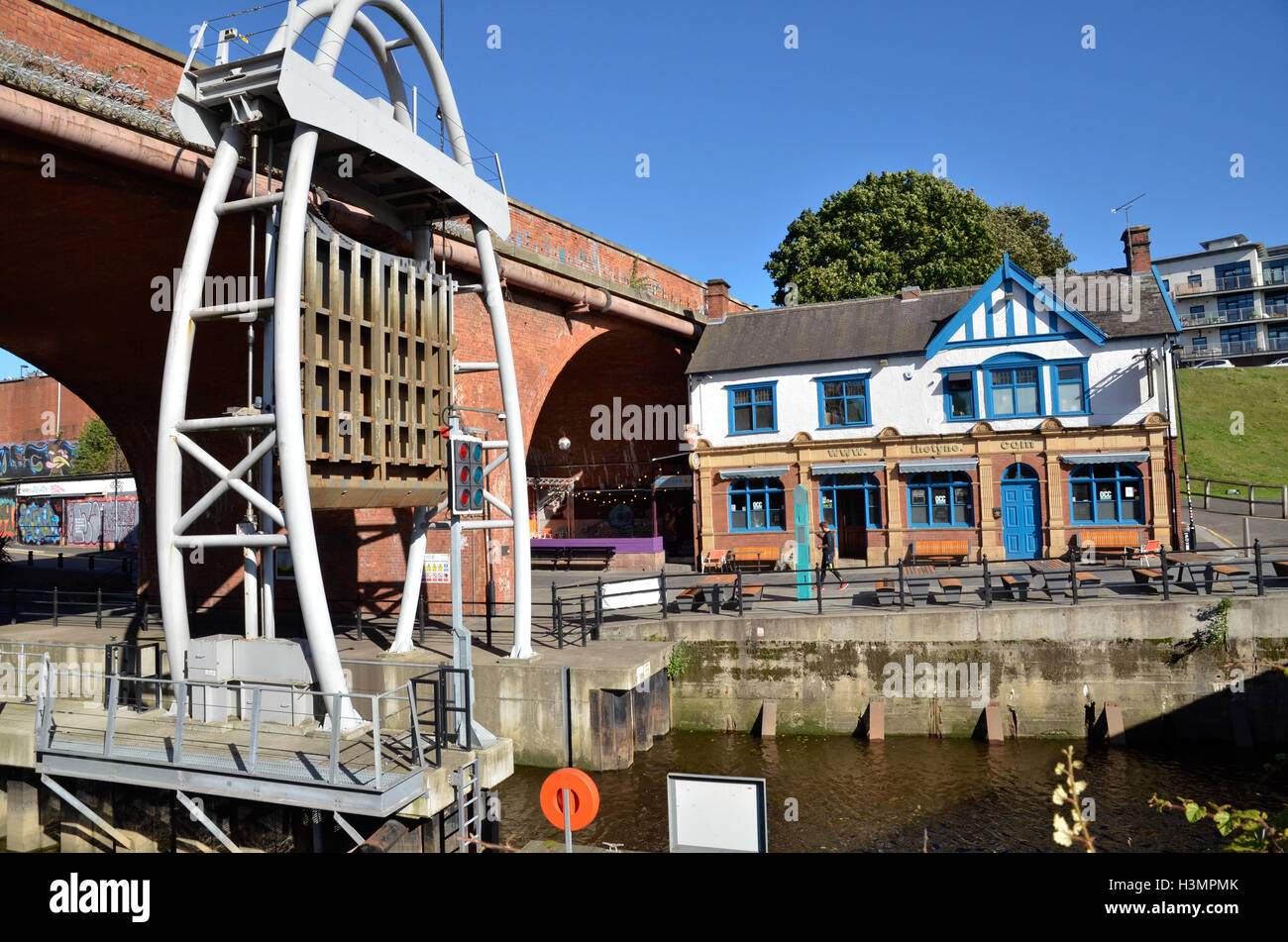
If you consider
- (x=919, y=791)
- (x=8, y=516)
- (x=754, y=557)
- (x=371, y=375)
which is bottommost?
(x=919, y=791)

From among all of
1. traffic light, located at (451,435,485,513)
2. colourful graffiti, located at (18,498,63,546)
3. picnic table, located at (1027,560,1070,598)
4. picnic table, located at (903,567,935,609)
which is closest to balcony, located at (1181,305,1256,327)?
picnic table, located at (1027,560,1070,598)

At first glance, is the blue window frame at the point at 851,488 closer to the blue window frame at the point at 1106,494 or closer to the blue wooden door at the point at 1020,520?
the blue wooden door at the point at 1020,520

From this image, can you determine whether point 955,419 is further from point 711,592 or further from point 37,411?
point 37,411

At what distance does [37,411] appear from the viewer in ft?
205

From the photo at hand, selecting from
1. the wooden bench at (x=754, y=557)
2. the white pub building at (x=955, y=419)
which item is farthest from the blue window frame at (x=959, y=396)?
the wooden bench at (x=754, y=557)

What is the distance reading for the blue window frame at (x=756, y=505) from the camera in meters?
26.3

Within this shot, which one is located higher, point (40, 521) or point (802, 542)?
point (40, 521)

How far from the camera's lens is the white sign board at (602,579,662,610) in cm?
1681

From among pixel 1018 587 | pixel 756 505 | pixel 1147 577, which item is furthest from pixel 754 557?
pixel 1147 577

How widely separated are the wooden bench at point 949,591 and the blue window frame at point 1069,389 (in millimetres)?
8866

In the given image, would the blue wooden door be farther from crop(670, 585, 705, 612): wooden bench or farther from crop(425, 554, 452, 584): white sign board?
crop(425, 554, 452, 584): white sign board

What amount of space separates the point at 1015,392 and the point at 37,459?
6364 centimetres

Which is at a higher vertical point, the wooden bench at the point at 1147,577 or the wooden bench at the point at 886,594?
the wooden bench at the point at 1147,577
